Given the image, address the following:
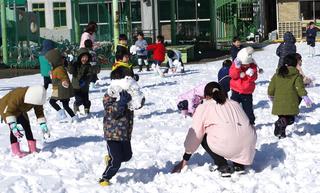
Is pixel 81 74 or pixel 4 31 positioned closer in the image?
pixel 81 74

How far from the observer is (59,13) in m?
39.1

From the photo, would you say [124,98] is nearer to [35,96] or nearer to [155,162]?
[155,162]

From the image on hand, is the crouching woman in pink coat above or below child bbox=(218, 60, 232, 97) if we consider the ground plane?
below

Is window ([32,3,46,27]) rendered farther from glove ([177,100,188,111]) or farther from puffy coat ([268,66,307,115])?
glove ([177,100,188,111])

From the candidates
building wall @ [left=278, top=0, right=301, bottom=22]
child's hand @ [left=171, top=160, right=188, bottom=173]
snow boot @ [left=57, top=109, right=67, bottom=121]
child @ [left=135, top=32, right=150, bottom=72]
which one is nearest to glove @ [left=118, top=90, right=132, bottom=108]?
child's hand @ [left=171, top=160, right=188, bottom=173]

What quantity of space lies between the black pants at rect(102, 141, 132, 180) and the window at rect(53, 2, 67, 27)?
3376cm

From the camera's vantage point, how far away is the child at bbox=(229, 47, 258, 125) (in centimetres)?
880

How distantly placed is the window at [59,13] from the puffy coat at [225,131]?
110ft

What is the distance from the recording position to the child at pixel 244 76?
8.80 metres

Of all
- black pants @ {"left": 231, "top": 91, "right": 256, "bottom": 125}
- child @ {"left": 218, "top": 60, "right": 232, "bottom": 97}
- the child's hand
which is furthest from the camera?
child @ {"left": 218, "top": 60, "right": 232, "bottom": 97}

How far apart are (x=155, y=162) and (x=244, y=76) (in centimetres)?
239

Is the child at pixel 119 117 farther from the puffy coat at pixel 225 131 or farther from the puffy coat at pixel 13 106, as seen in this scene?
the puffy coat at pixel 13 106

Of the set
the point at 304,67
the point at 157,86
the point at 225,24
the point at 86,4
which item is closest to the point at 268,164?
the point at 157,86

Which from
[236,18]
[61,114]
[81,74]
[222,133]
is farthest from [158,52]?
[236,18]
